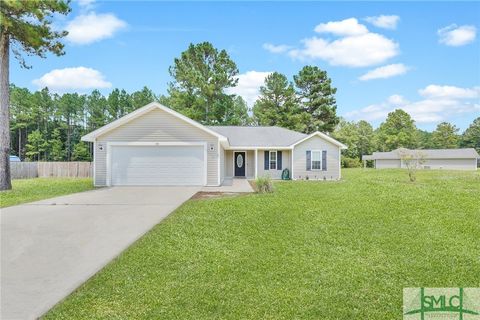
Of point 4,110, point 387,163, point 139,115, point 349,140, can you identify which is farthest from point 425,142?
point 4,110

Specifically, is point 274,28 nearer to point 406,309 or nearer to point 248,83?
point 406,309

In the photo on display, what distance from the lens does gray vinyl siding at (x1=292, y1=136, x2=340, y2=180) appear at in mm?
21672

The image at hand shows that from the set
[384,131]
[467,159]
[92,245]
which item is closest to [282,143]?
[92,245]

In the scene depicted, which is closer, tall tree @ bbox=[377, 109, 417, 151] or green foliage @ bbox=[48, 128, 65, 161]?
green foliage @ bbox=[48, 128, 65, 161]

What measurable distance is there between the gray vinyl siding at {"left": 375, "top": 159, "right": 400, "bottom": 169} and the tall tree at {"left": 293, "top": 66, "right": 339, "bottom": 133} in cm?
1573

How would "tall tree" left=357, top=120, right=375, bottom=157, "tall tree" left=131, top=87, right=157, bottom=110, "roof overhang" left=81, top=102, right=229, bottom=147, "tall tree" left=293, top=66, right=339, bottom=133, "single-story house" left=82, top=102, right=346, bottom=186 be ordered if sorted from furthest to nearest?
"tall tree" left=357, top=120, right=375, bottom=157, "tall tree" left=131, top=87, right=157, bottom=110, "tall tree" left=293, top=66, right=339, bottom=133, "single-story house" left=82, top=102, right=346, bottom=186, "roof overhang" left=81, top=102, right=229, bottom=147

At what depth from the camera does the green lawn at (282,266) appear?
3.58m

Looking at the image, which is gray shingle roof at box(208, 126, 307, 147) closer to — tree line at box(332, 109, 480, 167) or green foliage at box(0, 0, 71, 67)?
green foliage at box(0, 0, 71, 67)

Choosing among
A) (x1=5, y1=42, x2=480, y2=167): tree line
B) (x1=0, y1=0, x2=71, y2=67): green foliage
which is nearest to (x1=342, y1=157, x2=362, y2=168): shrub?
(x1=5, y1=42, x2=480, y2=167): tree line

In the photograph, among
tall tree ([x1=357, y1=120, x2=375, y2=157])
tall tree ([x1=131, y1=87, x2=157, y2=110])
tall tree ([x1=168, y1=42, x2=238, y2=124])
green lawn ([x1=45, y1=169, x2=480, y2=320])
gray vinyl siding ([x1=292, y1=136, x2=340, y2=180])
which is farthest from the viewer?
tall tree ([x1=357, y1=120, x2=375, y2=157])

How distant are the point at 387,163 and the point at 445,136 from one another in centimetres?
2003

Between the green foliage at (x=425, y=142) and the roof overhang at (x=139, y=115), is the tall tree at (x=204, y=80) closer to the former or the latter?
the roof overhang at (x=139, y=115)

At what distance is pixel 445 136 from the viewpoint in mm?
62156

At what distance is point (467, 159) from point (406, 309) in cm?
5412
